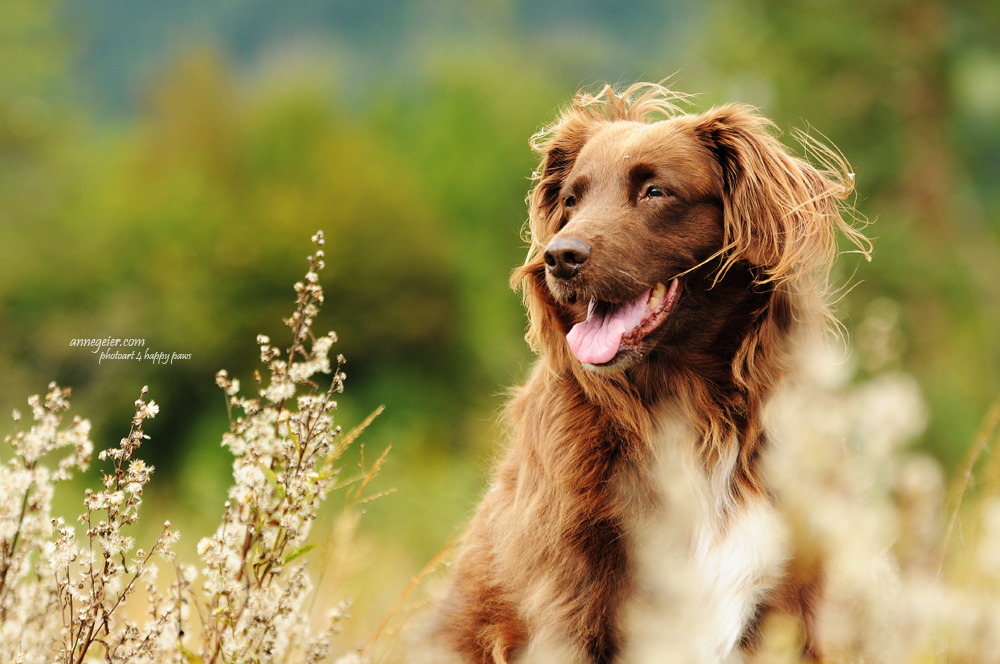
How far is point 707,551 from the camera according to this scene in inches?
122

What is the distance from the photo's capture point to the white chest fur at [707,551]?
9.34 ft

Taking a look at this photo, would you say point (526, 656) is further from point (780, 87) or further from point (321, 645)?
point (780, 87)

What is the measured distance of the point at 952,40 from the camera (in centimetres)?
1480

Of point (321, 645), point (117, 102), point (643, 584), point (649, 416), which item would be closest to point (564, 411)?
point (649, 416)

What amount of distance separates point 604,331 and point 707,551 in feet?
2.82

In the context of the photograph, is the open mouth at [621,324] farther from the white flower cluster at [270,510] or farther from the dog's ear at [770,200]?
the white flower cluster at [270,510]

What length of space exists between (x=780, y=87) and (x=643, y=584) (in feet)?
45.8

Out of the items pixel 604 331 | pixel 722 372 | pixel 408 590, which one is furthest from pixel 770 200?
pixel 408 590

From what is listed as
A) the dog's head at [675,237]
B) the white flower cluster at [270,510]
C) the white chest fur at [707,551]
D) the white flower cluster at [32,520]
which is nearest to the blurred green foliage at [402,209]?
the dog's head at [675,237]

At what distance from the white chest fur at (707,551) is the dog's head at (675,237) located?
432 millimetres

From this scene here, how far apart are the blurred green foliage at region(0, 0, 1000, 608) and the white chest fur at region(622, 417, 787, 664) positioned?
0.85 metres

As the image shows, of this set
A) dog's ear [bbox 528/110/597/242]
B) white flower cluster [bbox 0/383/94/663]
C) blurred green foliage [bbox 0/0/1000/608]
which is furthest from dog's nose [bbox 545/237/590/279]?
white flower cluster [bbox 0/383/94/663]

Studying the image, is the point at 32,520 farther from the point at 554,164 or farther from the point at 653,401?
the point at 554,164

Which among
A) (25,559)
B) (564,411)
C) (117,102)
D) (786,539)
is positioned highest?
(117,102)
